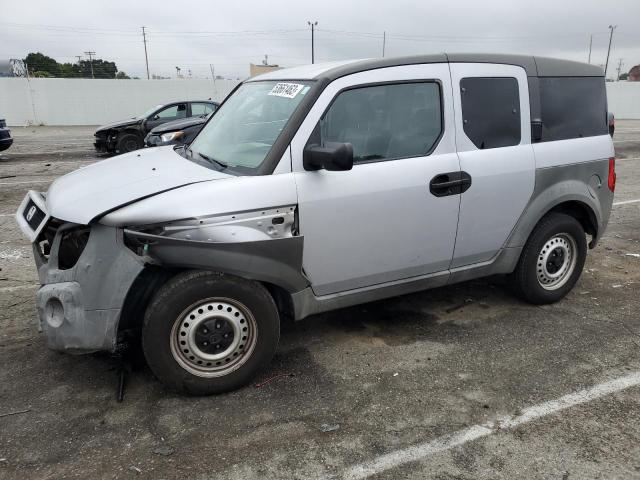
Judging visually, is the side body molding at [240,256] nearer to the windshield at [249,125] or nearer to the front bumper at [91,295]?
the front bumper at [91,295]

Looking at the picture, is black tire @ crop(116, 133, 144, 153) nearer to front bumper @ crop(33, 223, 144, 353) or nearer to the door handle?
front bumper @ crop(33, 223, 144, 353)

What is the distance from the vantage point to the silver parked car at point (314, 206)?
2.95m

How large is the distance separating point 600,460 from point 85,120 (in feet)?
105

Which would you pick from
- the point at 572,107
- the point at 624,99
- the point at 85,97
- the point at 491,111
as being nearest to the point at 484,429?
the point at 491,111

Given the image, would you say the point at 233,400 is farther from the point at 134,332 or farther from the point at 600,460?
the point at 600,460

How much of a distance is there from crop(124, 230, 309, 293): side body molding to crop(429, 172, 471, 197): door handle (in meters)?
1.04

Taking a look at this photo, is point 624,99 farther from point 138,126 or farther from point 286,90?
point 286,90

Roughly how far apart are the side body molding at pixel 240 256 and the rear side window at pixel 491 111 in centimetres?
159

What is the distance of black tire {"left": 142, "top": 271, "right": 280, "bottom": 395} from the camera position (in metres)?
2.98

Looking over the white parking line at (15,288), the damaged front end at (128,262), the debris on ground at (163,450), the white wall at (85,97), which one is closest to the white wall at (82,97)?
the white wall at (85,97)

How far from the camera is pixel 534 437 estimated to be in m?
2.82

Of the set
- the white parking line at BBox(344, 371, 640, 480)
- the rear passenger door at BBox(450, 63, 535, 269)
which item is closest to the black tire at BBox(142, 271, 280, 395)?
the white parking line at BBox(344, 371, 640, 480)

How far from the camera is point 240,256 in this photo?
3.02 m

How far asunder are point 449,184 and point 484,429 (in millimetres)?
1605
